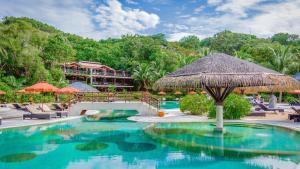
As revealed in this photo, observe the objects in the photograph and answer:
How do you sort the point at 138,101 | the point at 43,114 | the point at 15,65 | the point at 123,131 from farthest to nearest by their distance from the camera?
the point at 15,65 < the point at 138,101 < the point at 43,114 < the point at 123,131

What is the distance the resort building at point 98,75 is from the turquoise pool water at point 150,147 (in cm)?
3409

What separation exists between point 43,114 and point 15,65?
662 inches

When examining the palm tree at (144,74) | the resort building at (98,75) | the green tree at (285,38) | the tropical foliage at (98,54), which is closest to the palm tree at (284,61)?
the tropical foliage at (98,54)

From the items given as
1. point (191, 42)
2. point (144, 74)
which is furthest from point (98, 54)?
point (191, 42)

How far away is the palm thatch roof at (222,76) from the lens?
12562 mm

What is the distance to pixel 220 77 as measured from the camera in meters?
12.7

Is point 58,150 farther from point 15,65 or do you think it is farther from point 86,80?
point 86,80

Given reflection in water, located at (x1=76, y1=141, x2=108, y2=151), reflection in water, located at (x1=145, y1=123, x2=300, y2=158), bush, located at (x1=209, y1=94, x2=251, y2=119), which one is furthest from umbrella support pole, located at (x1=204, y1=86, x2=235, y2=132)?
reflection in water, located at (x1=76, y1=141, x2=108, y2=151)

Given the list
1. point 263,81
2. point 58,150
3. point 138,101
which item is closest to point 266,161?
point 263,81

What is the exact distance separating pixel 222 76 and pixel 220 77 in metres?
0.12

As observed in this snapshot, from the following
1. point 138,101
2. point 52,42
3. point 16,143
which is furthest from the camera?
point 52,42

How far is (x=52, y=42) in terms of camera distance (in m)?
35.7

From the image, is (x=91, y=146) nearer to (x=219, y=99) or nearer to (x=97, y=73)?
(x=219, y=99)

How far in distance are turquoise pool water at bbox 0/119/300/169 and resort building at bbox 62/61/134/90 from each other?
112 feet
